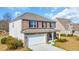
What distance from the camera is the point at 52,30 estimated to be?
1994 mm

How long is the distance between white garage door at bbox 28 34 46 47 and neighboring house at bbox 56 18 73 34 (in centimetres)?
21

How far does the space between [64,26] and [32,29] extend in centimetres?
37

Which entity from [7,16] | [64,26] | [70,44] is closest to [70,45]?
[70,44]

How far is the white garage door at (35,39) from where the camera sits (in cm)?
198

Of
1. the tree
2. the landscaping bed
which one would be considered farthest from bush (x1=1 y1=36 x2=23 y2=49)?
the landscaping bed

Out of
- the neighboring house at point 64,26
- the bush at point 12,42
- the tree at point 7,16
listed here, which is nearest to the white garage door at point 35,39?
the bush at point 12,42

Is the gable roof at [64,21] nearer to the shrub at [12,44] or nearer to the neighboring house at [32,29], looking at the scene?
the neighboring house at [32,29]

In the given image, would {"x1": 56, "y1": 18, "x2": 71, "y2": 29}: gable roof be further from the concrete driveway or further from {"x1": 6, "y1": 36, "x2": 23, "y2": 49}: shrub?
{"x1": 6, "y1": 36, "x2": 23, "y2": 49}: shrub

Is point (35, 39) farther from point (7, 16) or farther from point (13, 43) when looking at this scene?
point (7, 16)

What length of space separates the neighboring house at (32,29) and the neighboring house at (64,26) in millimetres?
52

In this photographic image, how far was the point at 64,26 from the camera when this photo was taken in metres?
2.00

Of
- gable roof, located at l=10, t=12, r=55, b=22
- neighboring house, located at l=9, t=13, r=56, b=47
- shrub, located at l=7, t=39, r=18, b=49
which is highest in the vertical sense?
gable roof, located at l=10, t=12, r=55, b=22

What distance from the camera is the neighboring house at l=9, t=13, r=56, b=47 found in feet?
6.35
